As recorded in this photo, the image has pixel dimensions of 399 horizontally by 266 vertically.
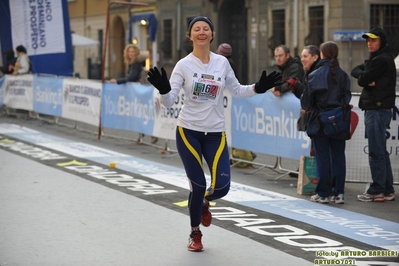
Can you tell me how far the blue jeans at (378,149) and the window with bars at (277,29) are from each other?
23092 millimetres

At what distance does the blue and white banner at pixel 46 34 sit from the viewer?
81.2 feet

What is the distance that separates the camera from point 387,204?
36.3 ft

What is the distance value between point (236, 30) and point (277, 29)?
455 centimetres

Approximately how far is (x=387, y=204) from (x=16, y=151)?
7.56 metres

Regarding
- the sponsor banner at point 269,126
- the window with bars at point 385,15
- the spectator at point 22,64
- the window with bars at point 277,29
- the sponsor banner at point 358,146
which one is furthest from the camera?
the window with bars at point 277,29

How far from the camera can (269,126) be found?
13.3 m

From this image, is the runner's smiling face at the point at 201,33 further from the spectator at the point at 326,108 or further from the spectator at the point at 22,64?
the spectator at the point at 22,64

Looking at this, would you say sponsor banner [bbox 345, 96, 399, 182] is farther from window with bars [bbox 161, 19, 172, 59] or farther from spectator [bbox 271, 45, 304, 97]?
window with bars [bbox 161, 19, 172, 59]

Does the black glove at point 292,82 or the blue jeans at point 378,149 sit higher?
the black glove at point 292,82

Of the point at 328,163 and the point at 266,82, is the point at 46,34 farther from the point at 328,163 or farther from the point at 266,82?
the point at 266,82

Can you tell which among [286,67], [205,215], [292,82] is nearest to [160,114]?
[286,67]

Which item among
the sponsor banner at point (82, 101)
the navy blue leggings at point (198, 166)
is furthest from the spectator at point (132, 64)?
the navy blue leggings at point (198, 166)

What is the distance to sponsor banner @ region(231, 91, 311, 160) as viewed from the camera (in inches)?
498

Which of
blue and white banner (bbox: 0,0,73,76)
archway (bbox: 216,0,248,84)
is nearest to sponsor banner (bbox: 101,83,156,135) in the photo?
blue and white banner (bbox: 0,0,73,76)
